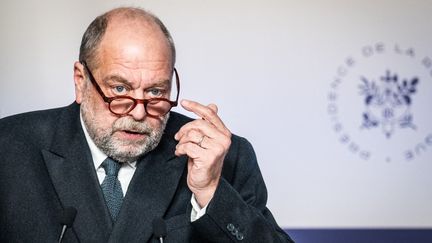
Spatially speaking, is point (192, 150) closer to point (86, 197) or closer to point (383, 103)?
point (86, 197)

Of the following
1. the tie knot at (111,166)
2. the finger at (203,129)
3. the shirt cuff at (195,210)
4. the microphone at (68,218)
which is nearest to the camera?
the microphone at (68,218)

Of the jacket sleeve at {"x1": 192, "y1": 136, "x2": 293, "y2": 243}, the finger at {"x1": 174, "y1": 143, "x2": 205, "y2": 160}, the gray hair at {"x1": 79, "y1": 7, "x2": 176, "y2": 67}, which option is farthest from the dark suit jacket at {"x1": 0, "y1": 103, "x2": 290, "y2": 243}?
the gray hair at {"x1": 79, "y1": 7, "x2": 176, "y2": 67}

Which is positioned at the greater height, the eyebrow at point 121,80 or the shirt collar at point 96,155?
the eyebrow at point 121,80

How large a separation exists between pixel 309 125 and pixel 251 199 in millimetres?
1163

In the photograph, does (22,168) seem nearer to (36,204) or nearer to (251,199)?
(36,204)

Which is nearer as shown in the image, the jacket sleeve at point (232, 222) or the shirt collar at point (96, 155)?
the jacket sleeve at point (232, 222)

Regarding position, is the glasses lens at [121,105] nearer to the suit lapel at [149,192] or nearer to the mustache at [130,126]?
the mustache at [130,126]

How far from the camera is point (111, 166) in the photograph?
210cm

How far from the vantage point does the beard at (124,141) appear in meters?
2.00

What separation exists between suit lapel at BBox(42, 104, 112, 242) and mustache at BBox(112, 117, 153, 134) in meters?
0.15

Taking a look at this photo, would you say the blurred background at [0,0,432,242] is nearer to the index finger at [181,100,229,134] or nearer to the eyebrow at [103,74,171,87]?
the eyebrow at [103,74,171,87]

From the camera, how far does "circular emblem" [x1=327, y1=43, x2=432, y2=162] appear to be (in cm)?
333

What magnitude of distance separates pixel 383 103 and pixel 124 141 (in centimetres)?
172

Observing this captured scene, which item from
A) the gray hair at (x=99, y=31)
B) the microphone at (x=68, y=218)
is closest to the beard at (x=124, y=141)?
the gray hair at (x=99, y=31)
